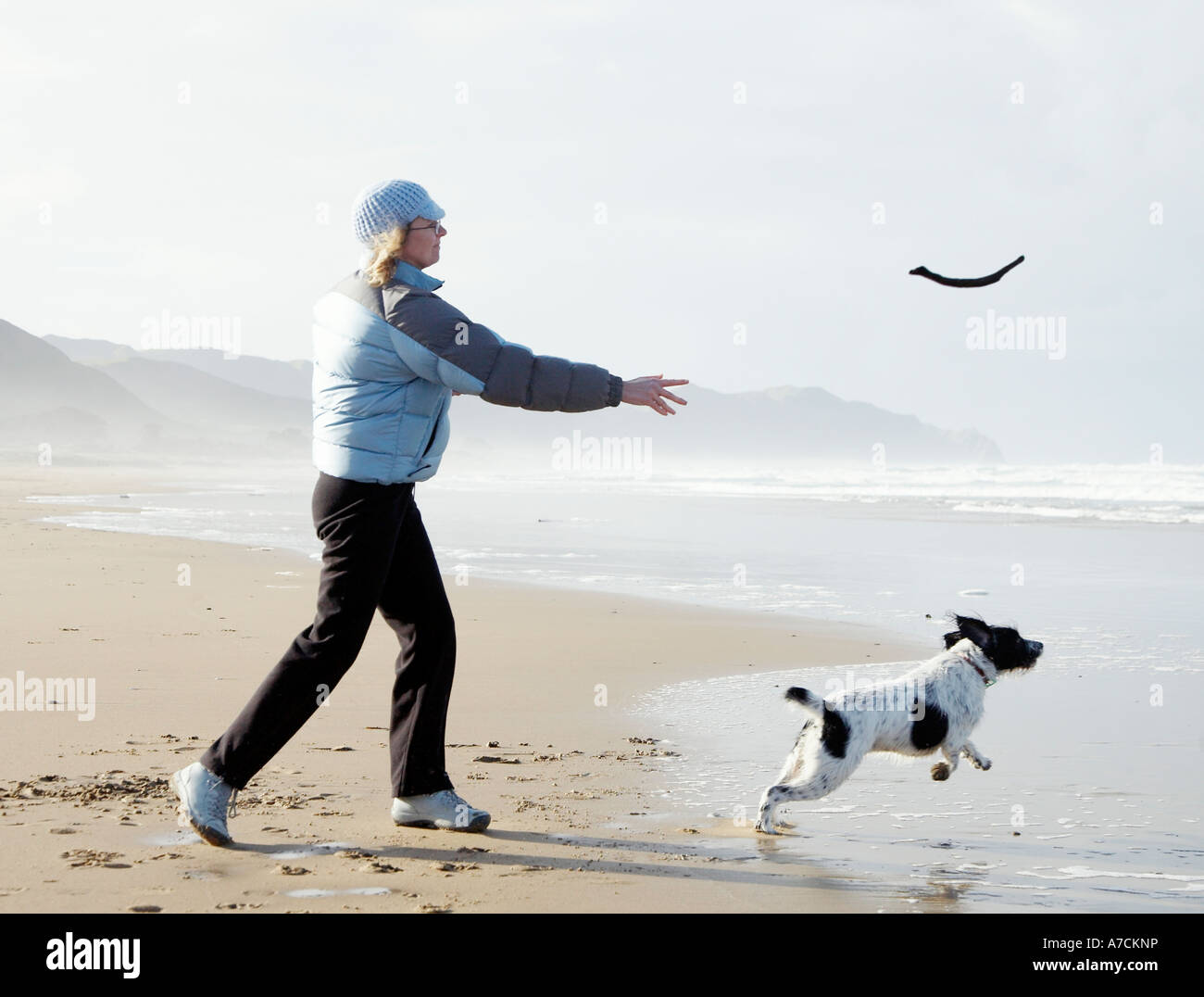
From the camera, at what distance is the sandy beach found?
3.20 metres

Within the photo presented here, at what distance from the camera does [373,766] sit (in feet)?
15.2

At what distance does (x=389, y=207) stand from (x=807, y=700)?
80.5 inches

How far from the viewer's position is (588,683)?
255 inches

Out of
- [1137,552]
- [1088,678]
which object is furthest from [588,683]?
[1137,552]

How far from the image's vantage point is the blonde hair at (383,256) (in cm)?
355

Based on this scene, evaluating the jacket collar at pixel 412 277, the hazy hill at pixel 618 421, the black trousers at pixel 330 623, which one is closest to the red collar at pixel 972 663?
the black trousers at pixel 330 623

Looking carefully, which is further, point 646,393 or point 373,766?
point 373,766

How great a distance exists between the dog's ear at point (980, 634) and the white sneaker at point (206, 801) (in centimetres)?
263

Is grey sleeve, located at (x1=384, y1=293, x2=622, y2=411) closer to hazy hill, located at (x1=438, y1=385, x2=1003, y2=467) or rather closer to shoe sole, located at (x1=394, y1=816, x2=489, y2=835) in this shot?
shoe sole, located at (x1=394, y1=816, x2=489, y2=835)

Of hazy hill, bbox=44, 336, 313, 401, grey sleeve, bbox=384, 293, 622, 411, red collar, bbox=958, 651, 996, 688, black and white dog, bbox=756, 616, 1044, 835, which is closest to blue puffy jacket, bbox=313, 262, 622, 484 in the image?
grey sleeve, bbox=384, 293, 622, 411

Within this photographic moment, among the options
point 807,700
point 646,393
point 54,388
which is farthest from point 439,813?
point 54,388

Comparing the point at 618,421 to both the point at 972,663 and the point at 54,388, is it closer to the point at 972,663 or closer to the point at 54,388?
the point at 54,388
